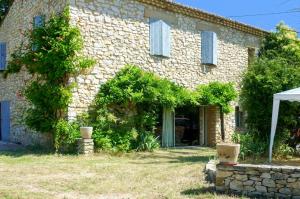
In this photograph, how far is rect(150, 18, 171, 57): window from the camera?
53.2 feet

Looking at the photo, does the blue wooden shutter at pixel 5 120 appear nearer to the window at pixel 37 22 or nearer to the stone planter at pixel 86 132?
the window at pixel 37 22

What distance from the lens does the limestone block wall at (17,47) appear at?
15.6 metres

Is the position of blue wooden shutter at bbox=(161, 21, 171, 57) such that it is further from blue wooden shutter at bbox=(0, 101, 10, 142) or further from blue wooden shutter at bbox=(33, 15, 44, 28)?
blue wooden shutter at bbox=(0, 101, 10, 142)

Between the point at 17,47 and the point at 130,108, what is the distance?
18.5ft

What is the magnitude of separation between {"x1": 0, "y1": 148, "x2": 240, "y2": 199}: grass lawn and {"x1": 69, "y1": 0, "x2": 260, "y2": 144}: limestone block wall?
2700mm

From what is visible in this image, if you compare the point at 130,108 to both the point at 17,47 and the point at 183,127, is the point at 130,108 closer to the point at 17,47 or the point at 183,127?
the point at 183,127

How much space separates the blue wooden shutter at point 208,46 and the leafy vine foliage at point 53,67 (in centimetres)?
605

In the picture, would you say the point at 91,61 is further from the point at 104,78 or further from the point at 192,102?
the point at 192,102

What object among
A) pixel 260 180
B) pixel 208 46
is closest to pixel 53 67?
pixel 208 46

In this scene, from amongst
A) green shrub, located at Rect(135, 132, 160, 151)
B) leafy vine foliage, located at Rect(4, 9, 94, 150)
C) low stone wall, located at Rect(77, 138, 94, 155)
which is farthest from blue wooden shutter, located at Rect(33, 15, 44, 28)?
green shrub, located at Rect(135, 132, 160, 151)

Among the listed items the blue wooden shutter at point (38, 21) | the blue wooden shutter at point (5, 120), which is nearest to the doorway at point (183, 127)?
the blue wooden shutter at point (38, 21)

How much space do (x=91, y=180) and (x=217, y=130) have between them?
10560mm

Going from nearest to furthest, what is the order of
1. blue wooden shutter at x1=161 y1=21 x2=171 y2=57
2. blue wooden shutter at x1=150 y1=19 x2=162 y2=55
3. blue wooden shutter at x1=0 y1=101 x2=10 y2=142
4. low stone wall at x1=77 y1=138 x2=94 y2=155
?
1. low stone wall at x1=77 y1=138 x2=94 y2=155
2. blue wooden shutter at x1=150 y1=19 x2=162 y2=55
3. blue wooden shutter at x1=161 y1=21 x2=171 y2=57
4. blue wooden shutter at x1=0 y1=101 x2=10 y2=142

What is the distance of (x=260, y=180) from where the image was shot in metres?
7.18
